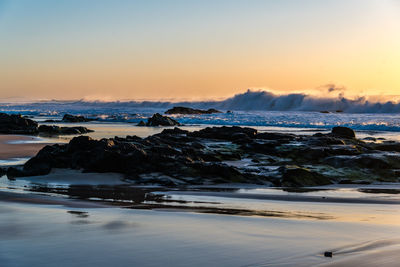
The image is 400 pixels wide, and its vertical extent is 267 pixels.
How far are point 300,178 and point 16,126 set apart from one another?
82.8 feet

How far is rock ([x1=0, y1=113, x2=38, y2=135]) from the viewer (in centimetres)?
2920

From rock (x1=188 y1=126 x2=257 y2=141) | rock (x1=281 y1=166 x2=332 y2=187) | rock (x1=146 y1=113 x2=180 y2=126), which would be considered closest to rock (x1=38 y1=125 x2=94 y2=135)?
rock (x1=188 y1=126 x2=257 y2=141)

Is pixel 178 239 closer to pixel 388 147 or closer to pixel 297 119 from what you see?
pixel 388 147

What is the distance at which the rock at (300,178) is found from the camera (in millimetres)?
9734

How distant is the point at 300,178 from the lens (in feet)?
32.5

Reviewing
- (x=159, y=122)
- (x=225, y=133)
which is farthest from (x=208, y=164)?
(x=159, y=122)

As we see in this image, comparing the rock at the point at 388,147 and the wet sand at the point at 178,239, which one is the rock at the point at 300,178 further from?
the rock at the point at 388,147

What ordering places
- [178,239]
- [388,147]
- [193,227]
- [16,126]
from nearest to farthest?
[178,239], [193,227], [388,147], [16,126]

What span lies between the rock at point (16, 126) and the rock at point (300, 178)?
2230 centimetres

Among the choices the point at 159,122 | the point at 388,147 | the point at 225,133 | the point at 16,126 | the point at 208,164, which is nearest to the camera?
the point at 208,164

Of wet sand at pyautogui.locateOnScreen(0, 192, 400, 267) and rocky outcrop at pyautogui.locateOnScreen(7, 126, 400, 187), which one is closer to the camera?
wet sand at pyautogui.locateOnScreen(0, 192, 400, 267)

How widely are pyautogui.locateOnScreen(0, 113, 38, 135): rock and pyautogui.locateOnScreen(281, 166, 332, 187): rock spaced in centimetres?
2230

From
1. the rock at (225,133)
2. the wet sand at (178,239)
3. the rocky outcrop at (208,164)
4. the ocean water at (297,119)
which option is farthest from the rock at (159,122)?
the wet sand at (178,239)

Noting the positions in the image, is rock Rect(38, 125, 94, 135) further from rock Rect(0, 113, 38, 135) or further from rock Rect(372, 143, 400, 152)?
rock Rect(372, 143, 400, 152)
